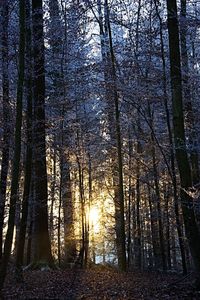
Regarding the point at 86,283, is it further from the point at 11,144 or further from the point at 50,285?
the point at 11,144

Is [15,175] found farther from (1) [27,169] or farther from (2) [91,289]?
(2) [91,289]

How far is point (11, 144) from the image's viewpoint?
555 inches

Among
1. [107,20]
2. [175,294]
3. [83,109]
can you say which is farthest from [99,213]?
[175,294]

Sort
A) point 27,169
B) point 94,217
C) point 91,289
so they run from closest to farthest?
1. point 91,289
2. point 27,169
3. point 94,217

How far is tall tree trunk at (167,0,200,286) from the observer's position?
8.20m

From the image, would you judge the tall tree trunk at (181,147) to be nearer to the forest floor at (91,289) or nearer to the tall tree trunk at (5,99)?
the forest floor at (91,289)

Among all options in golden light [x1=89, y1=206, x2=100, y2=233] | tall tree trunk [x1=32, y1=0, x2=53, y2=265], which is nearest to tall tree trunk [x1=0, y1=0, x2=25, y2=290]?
tall tree trunk [x1=32, y1=0, x2=53, y2=265]

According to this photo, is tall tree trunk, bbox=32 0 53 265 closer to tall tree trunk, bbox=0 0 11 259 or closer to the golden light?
tall tree trunk, bbox=0 0 11 259

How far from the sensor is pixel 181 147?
8477 millimetres

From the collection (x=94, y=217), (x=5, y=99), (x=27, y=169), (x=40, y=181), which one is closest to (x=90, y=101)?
(x=94, y=217)

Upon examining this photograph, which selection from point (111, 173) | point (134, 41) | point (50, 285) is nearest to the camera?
point (50, 285)

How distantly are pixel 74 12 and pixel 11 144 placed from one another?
580cm

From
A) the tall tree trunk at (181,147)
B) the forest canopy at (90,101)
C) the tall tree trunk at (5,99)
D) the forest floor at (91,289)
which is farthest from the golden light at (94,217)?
the tall tree trunk at (181,147)

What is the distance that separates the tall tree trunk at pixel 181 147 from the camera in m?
8.20
